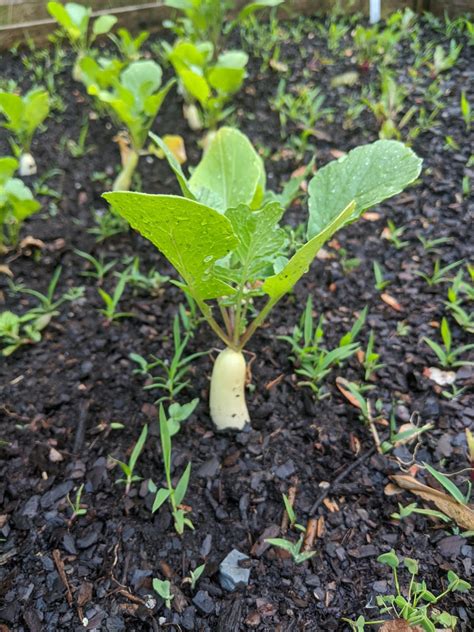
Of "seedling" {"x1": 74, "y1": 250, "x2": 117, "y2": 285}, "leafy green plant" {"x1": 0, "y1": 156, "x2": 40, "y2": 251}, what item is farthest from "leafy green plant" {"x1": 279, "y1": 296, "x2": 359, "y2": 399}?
"leafy green plant" {"x1": 0, "y1": 156, "x2": 40, "y2": 251}

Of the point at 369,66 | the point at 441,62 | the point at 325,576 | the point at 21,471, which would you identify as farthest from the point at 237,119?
the point at 325,576

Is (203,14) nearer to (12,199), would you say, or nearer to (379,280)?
(12,199)

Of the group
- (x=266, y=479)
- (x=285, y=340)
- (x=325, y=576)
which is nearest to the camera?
(x=325, y=576)

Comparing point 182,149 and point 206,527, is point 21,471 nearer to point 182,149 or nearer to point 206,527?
point 206,527

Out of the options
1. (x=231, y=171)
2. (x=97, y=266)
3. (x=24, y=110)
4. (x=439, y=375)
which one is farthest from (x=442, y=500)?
(x=24, y=110)

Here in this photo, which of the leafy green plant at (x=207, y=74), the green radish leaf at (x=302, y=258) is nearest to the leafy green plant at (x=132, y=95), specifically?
the leafy green plant at (x=207, y=74)

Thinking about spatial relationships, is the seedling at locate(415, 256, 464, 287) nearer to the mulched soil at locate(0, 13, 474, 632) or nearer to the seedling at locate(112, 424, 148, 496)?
the mulched soil at locate(0, 13, 474, 632)

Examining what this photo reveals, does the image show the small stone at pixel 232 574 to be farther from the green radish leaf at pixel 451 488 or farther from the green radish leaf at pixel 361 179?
the green radish leaf at pixel 361 179

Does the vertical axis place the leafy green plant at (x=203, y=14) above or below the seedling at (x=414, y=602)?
above
